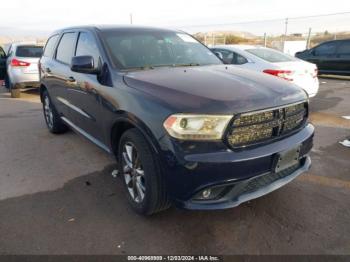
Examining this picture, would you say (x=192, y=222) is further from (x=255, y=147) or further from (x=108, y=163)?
(x=108, y=163)

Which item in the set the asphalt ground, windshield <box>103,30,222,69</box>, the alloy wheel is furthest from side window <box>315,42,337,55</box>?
the alloy wheel

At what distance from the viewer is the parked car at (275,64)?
6.71 m

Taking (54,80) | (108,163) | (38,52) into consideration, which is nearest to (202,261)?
(108,163)

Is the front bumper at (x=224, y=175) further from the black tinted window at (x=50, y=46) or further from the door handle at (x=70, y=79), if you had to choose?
the black tinted window at (x=50, y=46)

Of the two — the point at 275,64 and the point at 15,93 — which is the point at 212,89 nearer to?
the point at 275,64

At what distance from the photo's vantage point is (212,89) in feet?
9.07

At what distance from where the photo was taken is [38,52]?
33.6ft

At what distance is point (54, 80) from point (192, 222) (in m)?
3.37

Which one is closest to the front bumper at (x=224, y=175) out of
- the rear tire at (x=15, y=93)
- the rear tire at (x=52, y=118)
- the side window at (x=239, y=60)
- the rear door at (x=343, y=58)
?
the rear tire at (x=52, y=118)

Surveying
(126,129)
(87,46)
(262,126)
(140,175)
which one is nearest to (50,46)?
(87,46)

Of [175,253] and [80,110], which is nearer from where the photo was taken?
[175,253]

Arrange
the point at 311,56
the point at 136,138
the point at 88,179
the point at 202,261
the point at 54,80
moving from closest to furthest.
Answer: the point at 202,261 → the point at 136,138 → the point at 88,179 → the point at 54,80 → the point at 311,56

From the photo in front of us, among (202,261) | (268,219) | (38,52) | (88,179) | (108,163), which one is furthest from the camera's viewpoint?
(38,52)

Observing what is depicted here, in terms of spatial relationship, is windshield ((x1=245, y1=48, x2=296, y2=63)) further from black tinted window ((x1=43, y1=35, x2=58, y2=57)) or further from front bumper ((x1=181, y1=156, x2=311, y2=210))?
front bumper ((x1=181, y1=156, x2=311, y2=210))
